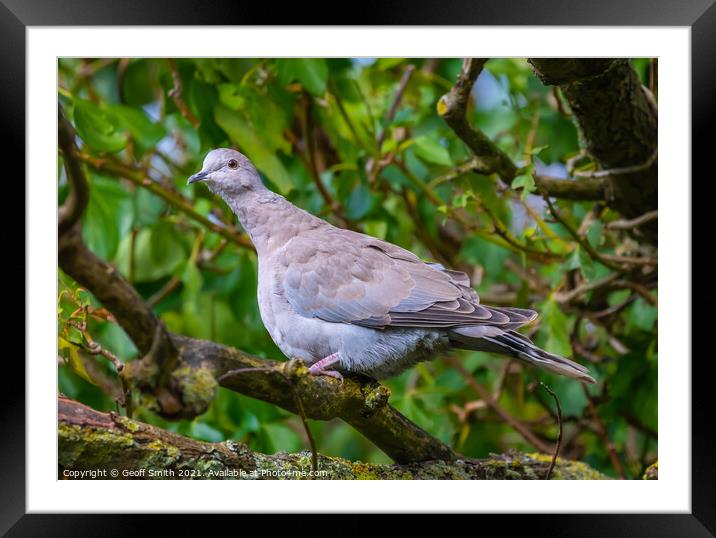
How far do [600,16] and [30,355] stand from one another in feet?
7.02

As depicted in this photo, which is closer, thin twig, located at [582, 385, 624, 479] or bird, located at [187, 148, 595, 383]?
bird, located at [187, 148, 595, 383]

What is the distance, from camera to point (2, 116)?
2729 millimetres

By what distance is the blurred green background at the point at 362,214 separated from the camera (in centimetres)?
346

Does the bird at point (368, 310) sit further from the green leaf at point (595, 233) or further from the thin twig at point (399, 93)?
the thin twig at point (399, 93)

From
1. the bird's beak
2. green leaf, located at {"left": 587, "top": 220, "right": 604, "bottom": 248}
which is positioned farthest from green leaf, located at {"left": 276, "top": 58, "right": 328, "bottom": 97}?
green leaf, located at {"left": 587, "top": 220, "right": 604, "bottom": 248}

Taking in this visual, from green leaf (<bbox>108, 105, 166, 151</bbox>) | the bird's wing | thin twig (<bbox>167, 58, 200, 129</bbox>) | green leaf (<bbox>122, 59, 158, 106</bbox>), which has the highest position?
green leaf (<bbox>122, 59, 158, 106</bbox>)

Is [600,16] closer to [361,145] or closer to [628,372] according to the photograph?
[361,145]

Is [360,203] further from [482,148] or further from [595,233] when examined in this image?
[595,233]

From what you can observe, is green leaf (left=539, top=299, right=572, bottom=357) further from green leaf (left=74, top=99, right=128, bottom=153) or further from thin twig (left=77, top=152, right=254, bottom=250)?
green leaf (left=74, top=99, right=128, bottom=153)

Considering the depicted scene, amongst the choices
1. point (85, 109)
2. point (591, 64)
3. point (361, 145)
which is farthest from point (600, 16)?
point (85, 109)

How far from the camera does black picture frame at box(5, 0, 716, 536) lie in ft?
8.79

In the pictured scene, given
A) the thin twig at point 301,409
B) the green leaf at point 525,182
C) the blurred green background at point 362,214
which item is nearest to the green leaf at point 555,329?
the blurred green background at point 362,214

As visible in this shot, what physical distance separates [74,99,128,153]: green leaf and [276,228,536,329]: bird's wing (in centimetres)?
96

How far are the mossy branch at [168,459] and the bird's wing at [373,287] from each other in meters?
0.50
